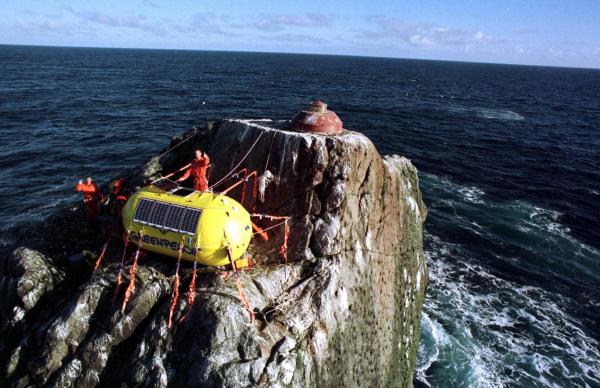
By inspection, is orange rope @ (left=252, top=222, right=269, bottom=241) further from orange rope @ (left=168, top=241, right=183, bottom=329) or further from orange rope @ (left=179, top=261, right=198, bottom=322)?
orange rope @ (left=168, top=241, right=183, bottom=329)

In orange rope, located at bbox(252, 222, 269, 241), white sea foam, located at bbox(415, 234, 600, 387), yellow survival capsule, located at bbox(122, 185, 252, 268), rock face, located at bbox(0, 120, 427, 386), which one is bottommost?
white sea foam, located at bbox(415, 234, 600, 387)

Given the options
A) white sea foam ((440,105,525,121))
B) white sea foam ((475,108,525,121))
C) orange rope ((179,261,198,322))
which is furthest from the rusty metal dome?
white sea foam ((475,108,525,121))

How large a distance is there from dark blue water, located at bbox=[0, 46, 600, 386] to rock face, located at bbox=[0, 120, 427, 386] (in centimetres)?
574

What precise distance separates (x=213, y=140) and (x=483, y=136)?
4859cm

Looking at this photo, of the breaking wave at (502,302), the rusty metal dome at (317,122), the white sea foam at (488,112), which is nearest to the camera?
the rusty metal dome at (317,122)

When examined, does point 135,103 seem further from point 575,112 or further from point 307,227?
point 575,112

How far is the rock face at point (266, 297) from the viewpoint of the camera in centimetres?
963

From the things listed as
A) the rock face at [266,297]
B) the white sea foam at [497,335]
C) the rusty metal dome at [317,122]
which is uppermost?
the rusty metal dome at [317,122]

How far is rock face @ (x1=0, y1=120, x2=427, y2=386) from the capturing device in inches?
379

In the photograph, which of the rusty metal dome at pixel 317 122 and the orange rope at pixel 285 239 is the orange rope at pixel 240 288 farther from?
the rusty metal dome at pixel 317 122

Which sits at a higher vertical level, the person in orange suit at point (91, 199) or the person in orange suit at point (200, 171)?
the person in orange suit at point (200, 171)

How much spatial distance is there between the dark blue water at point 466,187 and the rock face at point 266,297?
18.8 ft

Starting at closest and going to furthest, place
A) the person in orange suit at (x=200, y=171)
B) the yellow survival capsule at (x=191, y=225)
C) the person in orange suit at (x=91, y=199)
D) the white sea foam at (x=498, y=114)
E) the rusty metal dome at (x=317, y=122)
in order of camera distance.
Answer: the yellow survival capsule at (x=191, y=225), the person in orange suit at (x=200, y=171), the rusty metal dome at (x=317, y=122), the person in orange suit at (x=91, y=199), the white sea foam at (x=498, y=114)

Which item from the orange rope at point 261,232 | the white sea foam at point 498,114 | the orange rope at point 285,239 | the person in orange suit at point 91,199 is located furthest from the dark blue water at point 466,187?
the orange rope at point 261,232
